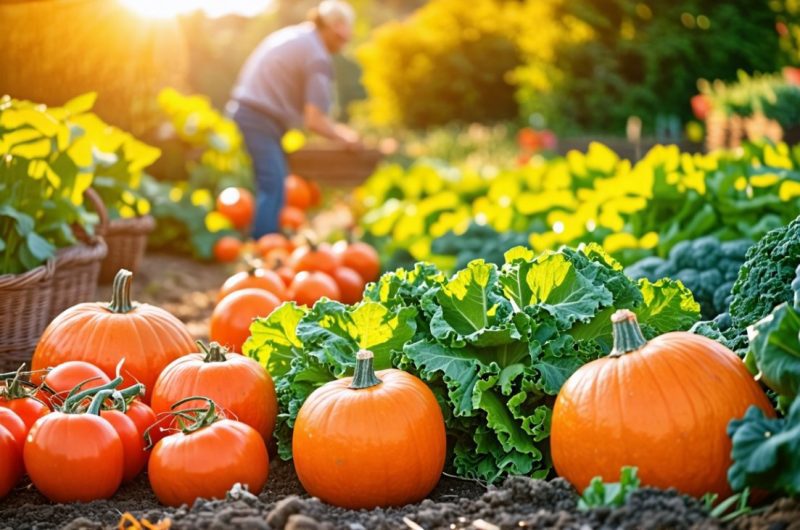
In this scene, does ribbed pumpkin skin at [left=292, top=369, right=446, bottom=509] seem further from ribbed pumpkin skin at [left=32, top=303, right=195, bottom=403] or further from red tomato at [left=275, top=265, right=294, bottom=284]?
red tomato at [left=275, top=265, right=294, bottom=284]

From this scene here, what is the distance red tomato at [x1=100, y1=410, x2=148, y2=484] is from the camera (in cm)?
336

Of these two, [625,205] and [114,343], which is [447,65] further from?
[114,343]

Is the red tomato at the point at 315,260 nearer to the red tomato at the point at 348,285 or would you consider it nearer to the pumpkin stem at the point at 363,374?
the red tomato at the point at 348,285

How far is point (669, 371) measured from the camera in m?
2.93

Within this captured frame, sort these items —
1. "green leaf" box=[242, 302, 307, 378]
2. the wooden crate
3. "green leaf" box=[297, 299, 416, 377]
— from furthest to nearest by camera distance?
1. the wooden crate
2. "green leaf" box=[242, 302, 307, 378]
3. "green leaf" box=[297, 299, 416, 377]

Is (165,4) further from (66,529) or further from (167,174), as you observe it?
(66,529)

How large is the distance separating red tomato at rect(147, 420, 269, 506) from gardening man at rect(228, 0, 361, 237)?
248 inches

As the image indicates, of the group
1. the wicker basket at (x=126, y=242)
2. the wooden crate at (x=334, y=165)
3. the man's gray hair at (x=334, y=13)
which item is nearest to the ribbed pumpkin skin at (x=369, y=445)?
the wicker basket at (x=126, y=242)

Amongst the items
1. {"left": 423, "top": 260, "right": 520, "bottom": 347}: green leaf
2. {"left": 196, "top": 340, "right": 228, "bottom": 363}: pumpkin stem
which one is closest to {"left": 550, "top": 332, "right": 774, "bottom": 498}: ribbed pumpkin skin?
{"left": 423, "top": 260, "right": 520, "bottom": 347}: green leaf

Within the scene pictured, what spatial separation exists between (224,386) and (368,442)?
0.70 metres

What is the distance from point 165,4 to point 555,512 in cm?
896

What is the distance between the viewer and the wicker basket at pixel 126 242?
6.59 m

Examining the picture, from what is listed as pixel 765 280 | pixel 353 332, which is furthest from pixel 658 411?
pixel 353 332

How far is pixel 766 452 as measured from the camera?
2.54 meters
